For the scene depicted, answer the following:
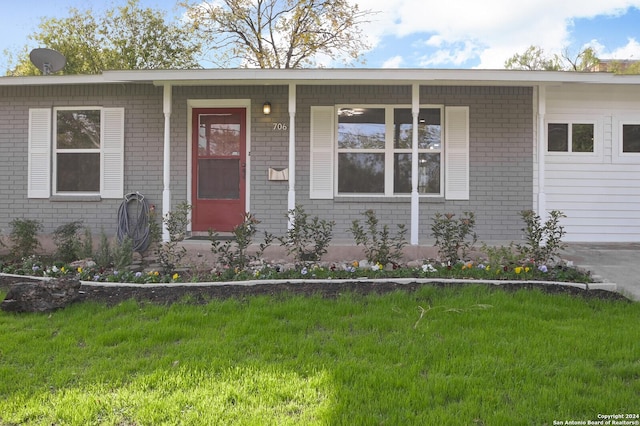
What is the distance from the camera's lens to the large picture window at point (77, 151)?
6984 mm

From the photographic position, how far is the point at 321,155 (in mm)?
6832

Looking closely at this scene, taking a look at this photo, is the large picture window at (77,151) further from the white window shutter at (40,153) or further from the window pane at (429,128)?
the window pane at (429,128)

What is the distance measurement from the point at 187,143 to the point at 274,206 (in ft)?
5.49

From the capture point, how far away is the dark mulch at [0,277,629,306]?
4090 mm

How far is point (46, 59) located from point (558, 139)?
27.4 feet

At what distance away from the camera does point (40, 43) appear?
17766 mm

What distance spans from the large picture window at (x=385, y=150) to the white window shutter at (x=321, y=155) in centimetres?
17

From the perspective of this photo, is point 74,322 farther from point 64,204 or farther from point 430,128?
point 430,128

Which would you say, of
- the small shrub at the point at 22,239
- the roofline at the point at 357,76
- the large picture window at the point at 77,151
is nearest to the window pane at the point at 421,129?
the roofline at the point at 357,76

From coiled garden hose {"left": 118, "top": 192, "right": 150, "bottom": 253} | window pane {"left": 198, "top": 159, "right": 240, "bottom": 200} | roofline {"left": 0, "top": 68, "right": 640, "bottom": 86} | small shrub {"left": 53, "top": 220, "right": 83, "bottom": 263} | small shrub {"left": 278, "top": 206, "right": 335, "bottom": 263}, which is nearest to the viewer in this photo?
small shrub {"left": 278, "top": 206, "right": 335, "bottom": 263}

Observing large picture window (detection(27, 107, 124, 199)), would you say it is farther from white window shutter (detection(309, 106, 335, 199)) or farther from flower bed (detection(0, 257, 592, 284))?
white window shutter (detection(309, 106, 335, 199))

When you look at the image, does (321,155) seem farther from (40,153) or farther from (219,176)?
(40,153)

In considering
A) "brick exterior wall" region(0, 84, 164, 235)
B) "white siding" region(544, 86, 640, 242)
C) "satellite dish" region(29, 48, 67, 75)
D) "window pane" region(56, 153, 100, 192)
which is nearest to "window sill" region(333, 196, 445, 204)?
"white siding" region(544, 86, 640, 242)

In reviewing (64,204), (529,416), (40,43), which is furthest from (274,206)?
(40,43)
